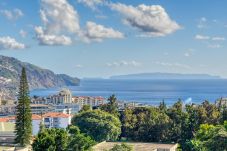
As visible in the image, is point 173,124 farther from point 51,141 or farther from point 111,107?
point 51,141

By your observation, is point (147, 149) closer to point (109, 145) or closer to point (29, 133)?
point (109, 145)

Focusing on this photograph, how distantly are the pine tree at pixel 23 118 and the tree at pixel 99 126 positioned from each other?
6.80 meters

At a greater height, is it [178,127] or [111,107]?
[111,107]

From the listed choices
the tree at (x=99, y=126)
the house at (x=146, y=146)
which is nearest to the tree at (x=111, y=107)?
the tree at (x=99, y=126)

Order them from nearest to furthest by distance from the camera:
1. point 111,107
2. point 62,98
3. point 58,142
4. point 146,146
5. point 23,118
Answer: point 58,142, point 146,146, point 23,118, point 111,107, point 62,98

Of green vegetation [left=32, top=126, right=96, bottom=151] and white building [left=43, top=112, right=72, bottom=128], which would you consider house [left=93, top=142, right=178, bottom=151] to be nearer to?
green vegetation [left=32, top=126, right=96, bottom=151]

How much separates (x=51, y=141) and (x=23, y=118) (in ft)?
40.0

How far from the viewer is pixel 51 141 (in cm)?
3061

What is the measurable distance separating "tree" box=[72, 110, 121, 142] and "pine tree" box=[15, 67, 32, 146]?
680cm

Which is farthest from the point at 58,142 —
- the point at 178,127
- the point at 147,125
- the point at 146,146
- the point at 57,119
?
the point at 57,119

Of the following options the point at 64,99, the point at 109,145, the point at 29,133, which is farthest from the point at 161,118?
the point at 64,99

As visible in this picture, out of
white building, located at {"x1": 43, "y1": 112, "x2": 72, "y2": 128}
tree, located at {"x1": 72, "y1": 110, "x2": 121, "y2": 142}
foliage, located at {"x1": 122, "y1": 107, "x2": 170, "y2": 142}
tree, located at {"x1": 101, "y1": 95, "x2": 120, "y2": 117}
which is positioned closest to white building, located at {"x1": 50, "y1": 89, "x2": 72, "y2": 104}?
white building, located at {"x1": 43, "y1": 112, "x2": 72, "y2": 128}

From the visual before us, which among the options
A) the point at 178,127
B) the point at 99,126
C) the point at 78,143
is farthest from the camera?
A: the point at 99,126

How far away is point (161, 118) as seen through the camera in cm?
4672
